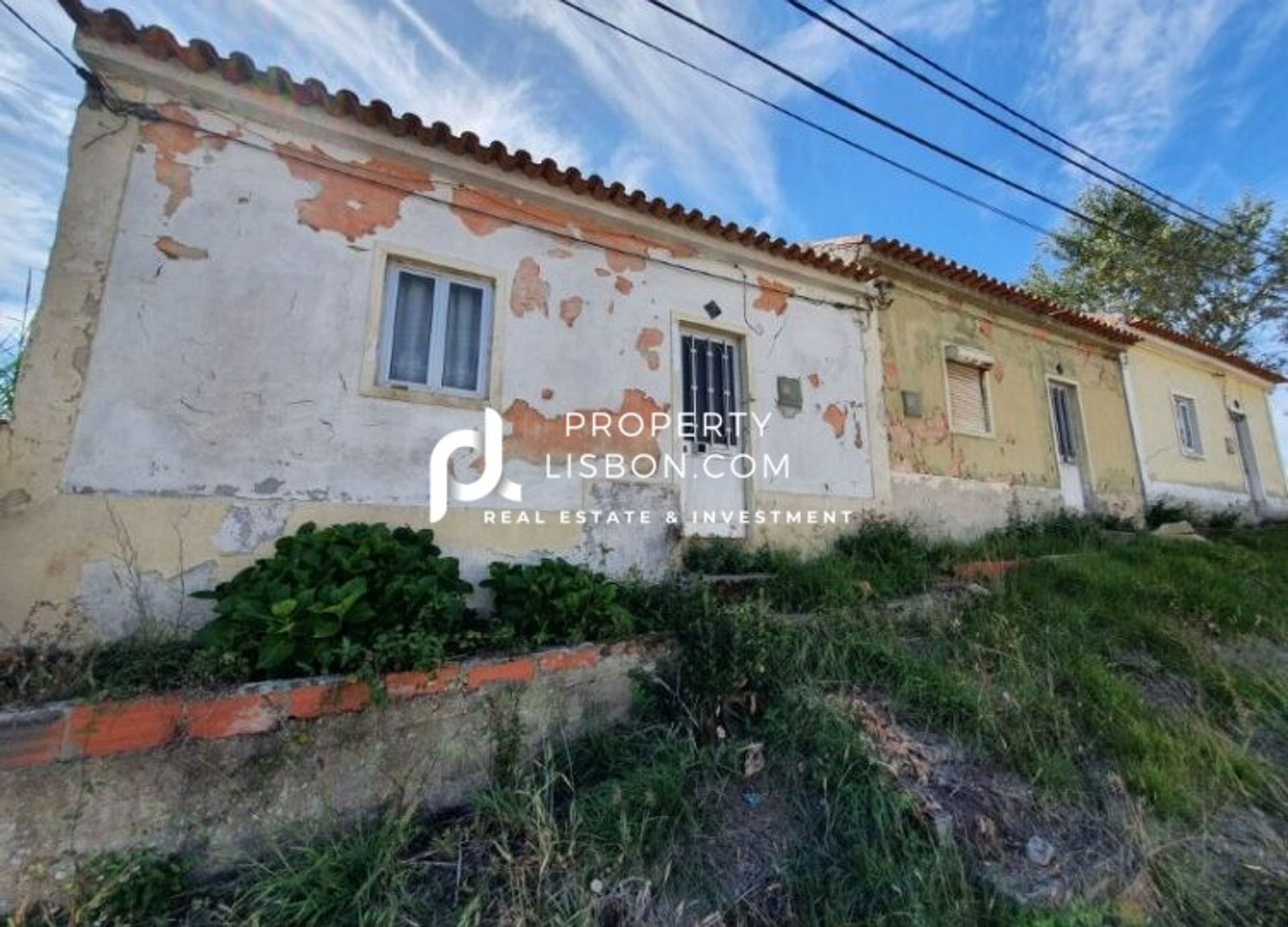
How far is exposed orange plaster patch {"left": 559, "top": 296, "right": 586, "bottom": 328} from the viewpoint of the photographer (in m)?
5.07

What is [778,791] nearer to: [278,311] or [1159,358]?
[278,311]

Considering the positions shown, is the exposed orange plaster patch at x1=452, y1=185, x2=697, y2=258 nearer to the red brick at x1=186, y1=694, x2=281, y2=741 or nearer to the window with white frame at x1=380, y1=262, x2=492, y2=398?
the window with white frame at x1=380, y1=262, x2=492, y2=398

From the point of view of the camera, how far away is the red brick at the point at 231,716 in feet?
8.05

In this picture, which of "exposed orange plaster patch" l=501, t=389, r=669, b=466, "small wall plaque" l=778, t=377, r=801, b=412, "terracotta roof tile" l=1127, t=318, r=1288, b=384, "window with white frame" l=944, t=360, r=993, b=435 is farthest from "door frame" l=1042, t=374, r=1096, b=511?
"exposed orange plaster patch" l=501, t=389, r=669, b=466

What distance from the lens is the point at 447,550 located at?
4266 millimetres

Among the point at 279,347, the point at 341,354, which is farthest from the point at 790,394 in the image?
the point at 279,347

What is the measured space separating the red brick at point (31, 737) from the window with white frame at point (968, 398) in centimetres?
842

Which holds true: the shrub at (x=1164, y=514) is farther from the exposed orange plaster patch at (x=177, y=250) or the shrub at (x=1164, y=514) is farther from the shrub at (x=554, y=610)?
the exposed orange plaster patch at (x=177, y=250)

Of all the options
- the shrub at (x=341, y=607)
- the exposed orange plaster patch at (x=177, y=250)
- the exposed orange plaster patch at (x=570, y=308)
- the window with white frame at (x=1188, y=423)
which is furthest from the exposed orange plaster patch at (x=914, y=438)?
the window with white frame at (x=1188, y=423)

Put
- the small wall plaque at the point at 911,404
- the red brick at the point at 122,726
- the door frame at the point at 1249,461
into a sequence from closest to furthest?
the red brick at the point at 122,726 → the small wall plaque at the point at 911,404 → the door frame at the point at 1249,461

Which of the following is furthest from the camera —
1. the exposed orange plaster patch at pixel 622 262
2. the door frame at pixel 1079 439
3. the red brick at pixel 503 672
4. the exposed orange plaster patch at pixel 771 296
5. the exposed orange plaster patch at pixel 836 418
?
the door frame at pixel 1079 439

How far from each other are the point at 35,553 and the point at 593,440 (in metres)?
3.51

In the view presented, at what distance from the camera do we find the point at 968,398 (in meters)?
8.01

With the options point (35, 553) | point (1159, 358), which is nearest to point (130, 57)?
point (35, 553)
